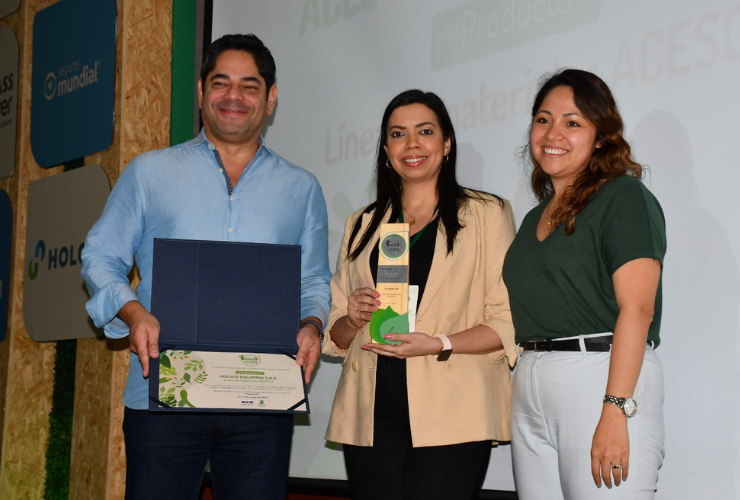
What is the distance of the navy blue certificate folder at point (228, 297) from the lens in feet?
7.04

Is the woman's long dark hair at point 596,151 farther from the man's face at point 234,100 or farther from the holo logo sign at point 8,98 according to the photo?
the holo logo sign at point 8,98

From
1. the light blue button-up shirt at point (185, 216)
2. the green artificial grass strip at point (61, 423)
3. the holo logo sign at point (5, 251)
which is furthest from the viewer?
the holo logo sign at point (5, 251)

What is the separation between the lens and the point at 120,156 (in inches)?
157

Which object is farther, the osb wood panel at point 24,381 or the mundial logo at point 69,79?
the osb wood panel at point 24,381

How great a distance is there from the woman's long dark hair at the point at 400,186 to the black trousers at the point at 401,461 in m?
0.46

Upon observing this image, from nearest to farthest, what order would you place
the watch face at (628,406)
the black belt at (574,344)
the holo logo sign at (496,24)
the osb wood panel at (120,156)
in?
the watch face at (628,406) → the black belt at (574,344) → the holo logo sign at (496,24) → the osb wood panel at (120,156)

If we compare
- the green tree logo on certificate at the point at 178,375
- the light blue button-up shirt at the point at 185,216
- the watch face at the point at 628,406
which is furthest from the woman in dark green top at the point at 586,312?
the green tree logo on certificate at the point at 178,375

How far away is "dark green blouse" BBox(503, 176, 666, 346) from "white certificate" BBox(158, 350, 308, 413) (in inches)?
25.6

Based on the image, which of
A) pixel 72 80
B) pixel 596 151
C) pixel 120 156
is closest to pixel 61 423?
pixel 120 156

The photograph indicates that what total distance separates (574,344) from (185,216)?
3.86 feet

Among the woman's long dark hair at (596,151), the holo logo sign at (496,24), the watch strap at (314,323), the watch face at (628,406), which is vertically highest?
the holo logo sign at (496,24)

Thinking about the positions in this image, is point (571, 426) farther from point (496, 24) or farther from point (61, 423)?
point (61, 423)

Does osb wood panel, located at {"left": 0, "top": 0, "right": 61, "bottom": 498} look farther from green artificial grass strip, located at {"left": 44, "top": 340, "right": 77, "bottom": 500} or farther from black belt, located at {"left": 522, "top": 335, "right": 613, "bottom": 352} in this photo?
black belt, located at {"left": 522, "top": 335, "right": 613, "bottom": 352}

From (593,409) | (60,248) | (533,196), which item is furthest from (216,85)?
(60,248)
